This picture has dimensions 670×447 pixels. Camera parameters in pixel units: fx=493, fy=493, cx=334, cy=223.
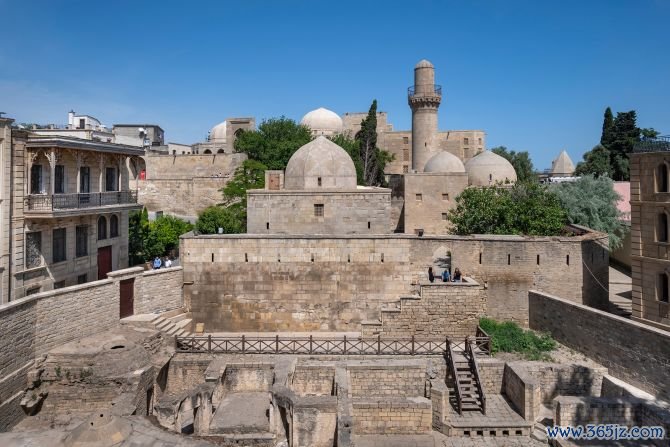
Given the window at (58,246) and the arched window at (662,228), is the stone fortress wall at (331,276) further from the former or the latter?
the window at (58,246)

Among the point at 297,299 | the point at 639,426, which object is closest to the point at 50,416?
the point at 297,299

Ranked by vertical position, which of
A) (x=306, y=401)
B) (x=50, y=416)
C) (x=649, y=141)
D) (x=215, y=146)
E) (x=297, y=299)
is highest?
(x=215, y=146)

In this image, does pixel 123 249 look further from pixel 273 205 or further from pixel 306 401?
pixel 306 401

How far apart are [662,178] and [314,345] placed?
11.7m

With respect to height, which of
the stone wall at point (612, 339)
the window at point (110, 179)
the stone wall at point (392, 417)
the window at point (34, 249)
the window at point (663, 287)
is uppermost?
the window at point (110, 179)

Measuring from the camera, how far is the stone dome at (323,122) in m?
49.4

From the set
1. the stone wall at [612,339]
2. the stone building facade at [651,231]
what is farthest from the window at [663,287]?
the stone wall at [612,339]

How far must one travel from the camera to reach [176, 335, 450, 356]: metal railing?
49.4 ft

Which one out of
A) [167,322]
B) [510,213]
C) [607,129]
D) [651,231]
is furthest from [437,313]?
[607,129]

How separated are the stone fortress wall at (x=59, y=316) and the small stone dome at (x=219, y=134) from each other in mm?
38378

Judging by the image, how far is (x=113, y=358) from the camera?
13.1 meters

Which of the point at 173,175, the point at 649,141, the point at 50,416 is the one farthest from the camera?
the point at 173,175

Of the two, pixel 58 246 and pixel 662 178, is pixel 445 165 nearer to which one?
pixel 662 178

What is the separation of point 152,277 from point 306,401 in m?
7.78
